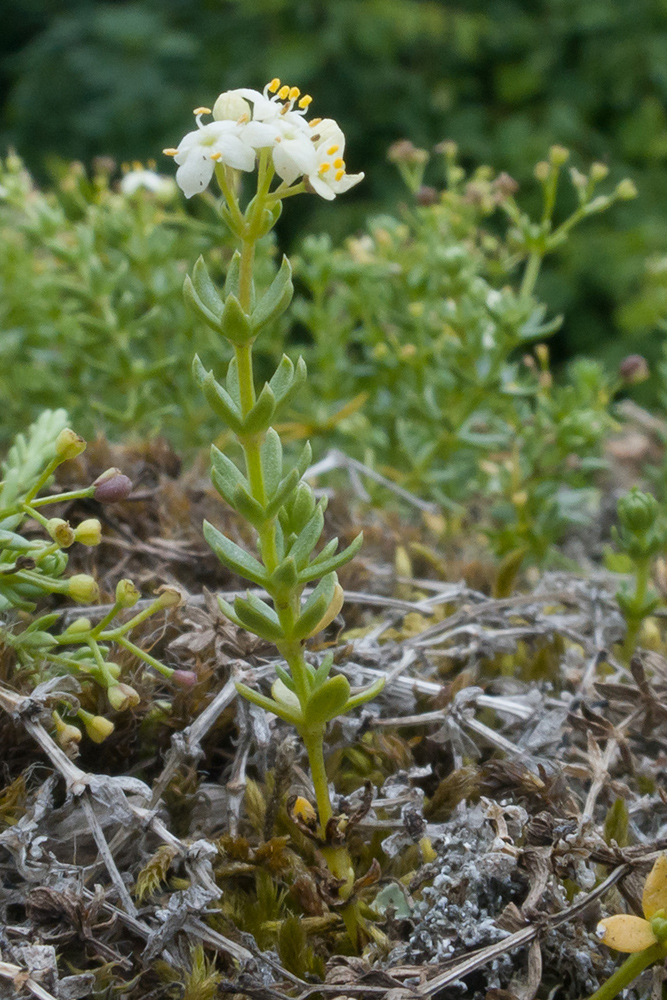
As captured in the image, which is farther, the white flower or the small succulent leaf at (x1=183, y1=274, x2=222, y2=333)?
the white flower

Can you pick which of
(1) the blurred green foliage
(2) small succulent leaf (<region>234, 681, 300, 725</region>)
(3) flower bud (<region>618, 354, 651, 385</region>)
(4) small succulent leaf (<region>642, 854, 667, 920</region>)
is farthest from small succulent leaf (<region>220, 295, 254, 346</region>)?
(1) the blurred green foliage

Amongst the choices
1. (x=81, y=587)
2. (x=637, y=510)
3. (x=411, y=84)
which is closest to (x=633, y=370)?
(x=637, y=510)

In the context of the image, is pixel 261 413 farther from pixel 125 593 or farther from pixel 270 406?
pixel 125 593

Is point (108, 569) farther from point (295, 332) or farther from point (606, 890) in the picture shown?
point (295, 332)

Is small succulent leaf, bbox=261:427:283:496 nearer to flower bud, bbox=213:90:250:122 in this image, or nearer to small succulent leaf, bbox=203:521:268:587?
small succulent leaf, bbox=203:521:268:587

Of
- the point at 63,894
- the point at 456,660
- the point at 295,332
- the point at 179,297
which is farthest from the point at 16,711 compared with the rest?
the point at 295,332

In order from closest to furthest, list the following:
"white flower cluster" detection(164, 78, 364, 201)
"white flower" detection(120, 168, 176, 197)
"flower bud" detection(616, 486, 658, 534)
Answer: "white flower cluster" detection(164, 78, 364, 201)
"flower bud" detection(616, 486, 658, 534)
"white flower" detection(120, 168, 176, 197)
